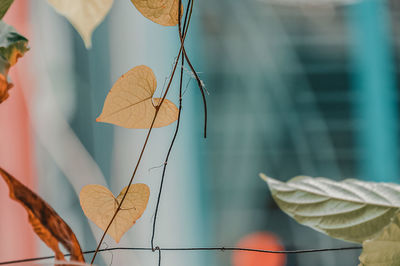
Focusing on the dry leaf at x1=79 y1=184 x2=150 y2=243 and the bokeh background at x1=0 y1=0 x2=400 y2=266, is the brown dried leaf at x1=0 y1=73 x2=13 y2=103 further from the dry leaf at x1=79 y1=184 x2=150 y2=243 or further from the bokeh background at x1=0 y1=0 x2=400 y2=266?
the bokeh background at x1=0 y1=0 x2=400 y2=266

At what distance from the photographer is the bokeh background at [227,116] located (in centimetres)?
103

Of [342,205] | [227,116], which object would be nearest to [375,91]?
[227,116]

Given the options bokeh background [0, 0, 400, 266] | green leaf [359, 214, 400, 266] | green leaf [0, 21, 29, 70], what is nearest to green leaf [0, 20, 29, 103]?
green leaf [0, 21, 29, 70]

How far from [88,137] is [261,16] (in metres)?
0.61

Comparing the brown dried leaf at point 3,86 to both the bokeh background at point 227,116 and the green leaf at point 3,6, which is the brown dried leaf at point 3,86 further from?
the bokeh background at point 227,116

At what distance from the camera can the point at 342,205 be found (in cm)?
14

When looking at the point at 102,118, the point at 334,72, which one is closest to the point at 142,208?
the point at 102,118

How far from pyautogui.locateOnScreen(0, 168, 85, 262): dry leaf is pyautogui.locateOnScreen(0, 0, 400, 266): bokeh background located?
0.92 m

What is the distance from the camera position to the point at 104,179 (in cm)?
102

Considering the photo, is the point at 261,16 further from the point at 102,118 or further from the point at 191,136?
the point at 102,118

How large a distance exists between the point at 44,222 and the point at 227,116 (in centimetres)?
111

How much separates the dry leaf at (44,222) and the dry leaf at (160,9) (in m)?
0.05

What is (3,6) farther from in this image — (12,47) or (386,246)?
(386,246)

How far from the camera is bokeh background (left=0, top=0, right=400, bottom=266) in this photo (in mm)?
1027
